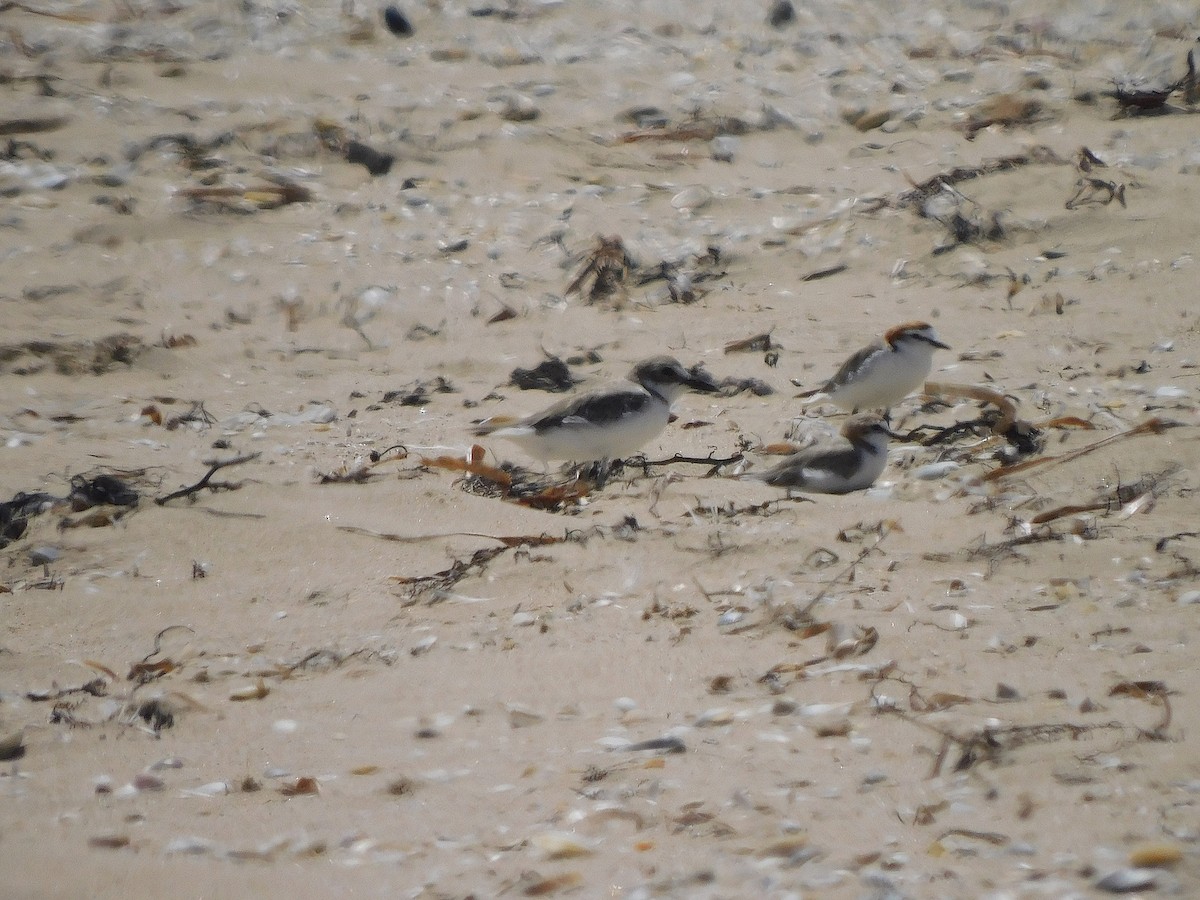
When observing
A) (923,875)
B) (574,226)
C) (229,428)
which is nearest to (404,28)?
(574,226)

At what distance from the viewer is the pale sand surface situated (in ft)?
12.5

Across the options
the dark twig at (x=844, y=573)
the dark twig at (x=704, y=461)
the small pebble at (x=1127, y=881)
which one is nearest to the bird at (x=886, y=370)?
the dark twig at (x=704, y=461)

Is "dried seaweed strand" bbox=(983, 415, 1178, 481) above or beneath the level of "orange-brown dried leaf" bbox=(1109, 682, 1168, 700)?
beneath

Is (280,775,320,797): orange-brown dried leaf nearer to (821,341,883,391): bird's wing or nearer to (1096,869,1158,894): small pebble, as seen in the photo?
(1096,869,1158,894): small pebble

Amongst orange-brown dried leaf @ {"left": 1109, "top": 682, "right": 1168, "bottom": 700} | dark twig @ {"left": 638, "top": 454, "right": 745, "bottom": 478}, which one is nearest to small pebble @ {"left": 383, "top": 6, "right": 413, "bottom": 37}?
dark twig @ {"left": 638, "top": 454, "right": 745, "bottom": 478}

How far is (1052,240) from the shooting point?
30.5 ft

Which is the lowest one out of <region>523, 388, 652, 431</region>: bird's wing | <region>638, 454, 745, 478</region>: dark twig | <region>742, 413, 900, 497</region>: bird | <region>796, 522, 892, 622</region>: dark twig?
<region>638, 454, 745, 478</region>: dark twig

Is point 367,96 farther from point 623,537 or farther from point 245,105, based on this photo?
point 623,537

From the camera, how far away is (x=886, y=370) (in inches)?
288

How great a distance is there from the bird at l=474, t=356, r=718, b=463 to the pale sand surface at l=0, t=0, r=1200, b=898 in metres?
0.23

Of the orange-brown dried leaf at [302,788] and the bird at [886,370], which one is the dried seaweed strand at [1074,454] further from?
the orange-brown dried leaf at [302,788]

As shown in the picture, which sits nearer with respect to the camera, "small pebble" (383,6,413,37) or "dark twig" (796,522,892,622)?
"dark twig" (796,522,892,622)

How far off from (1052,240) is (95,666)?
6.75 m

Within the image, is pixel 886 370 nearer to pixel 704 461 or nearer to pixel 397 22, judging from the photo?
pixel 704 461
